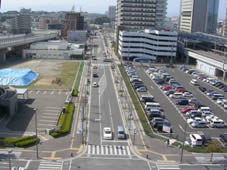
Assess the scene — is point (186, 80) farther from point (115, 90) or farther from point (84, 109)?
point (84, 109)

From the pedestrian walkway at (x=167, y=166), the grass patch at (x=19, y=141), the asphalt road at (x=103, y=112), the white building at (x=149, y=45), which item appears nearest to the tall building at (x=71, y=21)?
the white building at (x=149, y=45)

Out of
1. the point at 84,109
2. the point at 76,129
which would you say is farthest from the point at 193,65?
the point at 76,129

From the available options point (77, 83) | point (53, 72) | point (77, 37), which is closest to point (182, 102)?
point (77, 83)

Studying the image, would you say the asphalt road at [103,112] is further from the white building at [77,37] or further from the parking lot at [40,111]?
the white building at [77,37]

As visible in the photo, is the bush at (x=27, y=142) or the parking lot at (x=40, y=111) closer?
the bush at (x=27, y=142)

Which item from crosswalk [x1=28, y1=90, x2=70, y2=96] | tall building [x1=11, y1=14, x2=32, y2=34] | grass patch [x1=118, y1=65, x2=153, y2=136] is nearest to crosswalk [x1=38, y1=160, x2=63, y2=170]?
grass patch [x1=118, y1=65, x2=153, y2=136]

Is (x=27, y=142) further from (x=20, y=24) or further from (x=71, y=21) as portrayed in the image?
(x=20, y=24)
